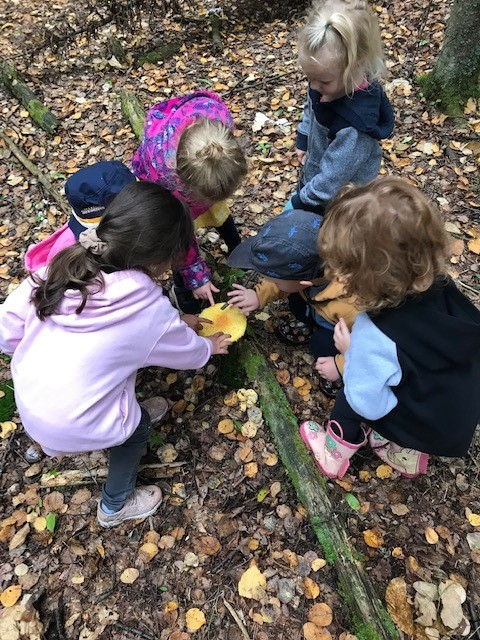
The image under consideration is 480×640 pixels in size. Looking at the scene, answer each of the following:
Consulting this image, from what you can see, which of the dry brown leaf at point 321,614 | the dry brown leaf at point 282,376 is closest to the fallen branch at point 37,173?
the dry brown leaf at point 282,376

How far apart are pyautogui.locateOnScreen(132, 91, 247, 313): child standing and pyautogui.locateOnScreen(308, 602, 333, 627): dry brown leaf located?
201 cm

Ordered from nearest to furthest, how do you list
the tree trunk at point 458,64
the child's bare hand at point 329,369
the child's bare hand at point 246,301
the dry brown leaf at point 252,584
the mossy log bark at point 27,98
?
the dry brown leaf at point 252,584 → the child's bare hand at point 329,369 → the child's bare hand at point 246,301 → the tree trunk at point 458,64 → the mossy log bark at point 27,98

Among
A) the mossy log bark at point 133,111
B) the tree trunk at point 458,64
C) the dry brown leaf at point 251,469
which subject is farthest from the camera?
the mossy log bark at point 133,111

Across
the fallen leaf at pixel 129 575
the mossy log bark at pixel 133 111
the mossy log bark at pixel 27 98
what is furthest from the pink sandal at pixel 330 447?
the mossy log bark at pixel 27 98

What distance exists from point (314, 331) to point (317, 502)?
113 cm

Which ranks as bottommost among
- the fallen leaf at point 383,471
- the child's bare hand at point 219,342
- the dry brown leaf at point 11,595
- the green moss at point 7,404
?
the fallen leaf at point 383,471

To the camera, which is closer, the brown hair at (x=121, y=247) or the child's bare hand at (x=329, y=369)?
the brown hair at (x=121, y=247)

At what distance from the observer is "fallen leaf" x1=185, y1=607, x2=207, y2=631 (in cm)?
230

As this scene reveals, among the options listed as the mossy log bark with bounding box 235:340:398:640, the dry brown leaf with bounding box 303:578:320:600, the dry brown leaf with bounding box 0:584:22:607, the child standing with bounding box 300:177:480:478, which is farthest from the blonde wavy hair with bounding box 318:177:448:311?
the dry brown leaf with bounding box 0:584:22:607

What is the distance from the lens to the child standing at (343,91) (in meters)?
2.39

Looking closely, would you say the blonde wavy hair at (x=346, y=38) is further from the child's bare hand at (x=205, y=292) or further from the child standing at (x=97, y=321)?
the child's bare hand at (x=205, y=292)

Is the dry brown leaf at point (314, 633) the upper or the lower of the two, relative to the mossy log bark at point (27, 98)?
lower

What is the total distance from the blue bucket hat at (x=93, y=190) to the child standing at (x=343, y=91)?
3.91 feet

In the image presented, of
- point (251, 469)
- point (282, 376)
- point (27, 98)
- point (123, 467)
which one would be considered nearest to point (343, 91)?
point (282, 376)
